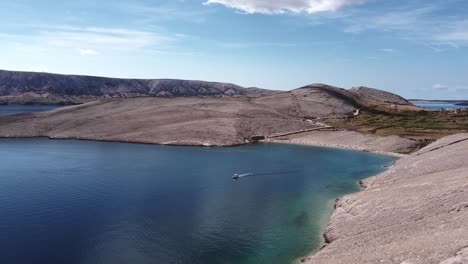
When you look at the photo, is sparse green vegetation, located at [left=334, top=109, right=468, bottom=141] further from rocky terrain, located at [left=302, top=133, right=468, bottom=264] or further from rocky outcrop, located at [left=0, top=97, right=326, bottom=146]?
rocky terrain, located at [left=302, top=133, right=468, bottom=264]

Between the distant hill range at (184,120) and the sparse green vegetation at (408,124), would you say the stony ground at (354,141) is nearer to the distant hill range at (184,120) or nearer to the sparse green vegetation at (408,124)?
the sparse green vegetation at (408,124)

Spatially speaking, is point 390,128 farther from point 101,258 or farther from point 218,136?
point 101,258

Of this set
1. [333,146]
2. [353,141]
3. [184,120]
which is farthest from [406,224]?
[184,120]

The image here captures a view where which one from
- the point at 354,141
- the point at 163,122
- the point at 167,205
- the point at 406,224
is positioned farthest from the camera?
the point at 163,122

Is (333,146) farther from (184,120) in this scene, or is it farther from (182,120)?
(182,120)

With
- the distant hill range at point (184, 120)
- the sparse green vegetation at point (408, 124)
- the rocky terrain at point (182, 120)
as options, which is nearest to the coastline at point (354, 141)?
the distant hill range at point (184, 120)

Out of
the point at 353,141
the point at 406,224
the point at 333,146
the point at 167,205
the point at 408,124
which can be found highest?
the point at 408,124

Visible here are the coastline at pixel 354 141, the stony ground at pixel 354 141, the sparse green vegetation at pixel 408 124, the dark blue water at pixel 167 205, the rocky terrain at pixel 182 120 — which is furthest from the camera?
the rocky terrain at pixel 182 120
